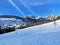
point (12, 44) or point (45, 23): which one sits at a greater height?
point (45, 23)

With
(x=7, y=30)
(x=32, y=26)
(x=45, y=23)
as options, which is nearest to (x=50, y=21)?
(x=45, y=23)

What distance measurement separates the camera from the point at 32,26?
7992mm

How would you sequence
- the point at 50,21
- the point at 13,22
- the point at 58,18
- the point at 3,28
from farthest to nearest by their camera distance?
the point at 58,18 → the point at 50,21 → the point at 3,28 → the point at 13,22

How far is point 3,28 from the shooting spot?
25.4ft

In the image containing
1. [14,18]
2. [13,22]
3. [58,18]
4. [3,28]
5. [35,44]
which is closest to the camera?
[35,44]

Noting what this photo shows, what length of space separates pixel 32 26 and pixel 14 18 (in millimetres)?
1895

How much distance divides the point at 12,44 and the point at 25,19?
2101 mm

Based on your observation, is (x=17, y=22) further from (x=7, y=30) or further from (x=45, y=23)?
(x=45, y=23)

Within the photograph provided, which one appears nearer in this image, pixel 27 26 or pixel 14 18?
pixel 14 18

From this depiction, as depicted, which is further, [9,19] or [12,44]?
[9,19]

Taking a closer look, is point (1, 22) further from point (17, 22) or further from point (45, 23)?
point (45, 23)

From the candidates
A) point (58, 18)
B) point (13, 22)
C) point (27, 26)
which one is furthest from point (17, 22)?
point (58, 18)

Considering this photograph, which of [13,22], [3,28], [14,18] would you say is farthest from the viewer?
[3,28]

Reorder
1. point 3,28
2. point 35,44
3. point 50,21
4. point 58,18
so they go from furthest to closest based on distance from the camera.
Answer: point 58,18 < point 50,21 < point 3,28 < point 35,44
